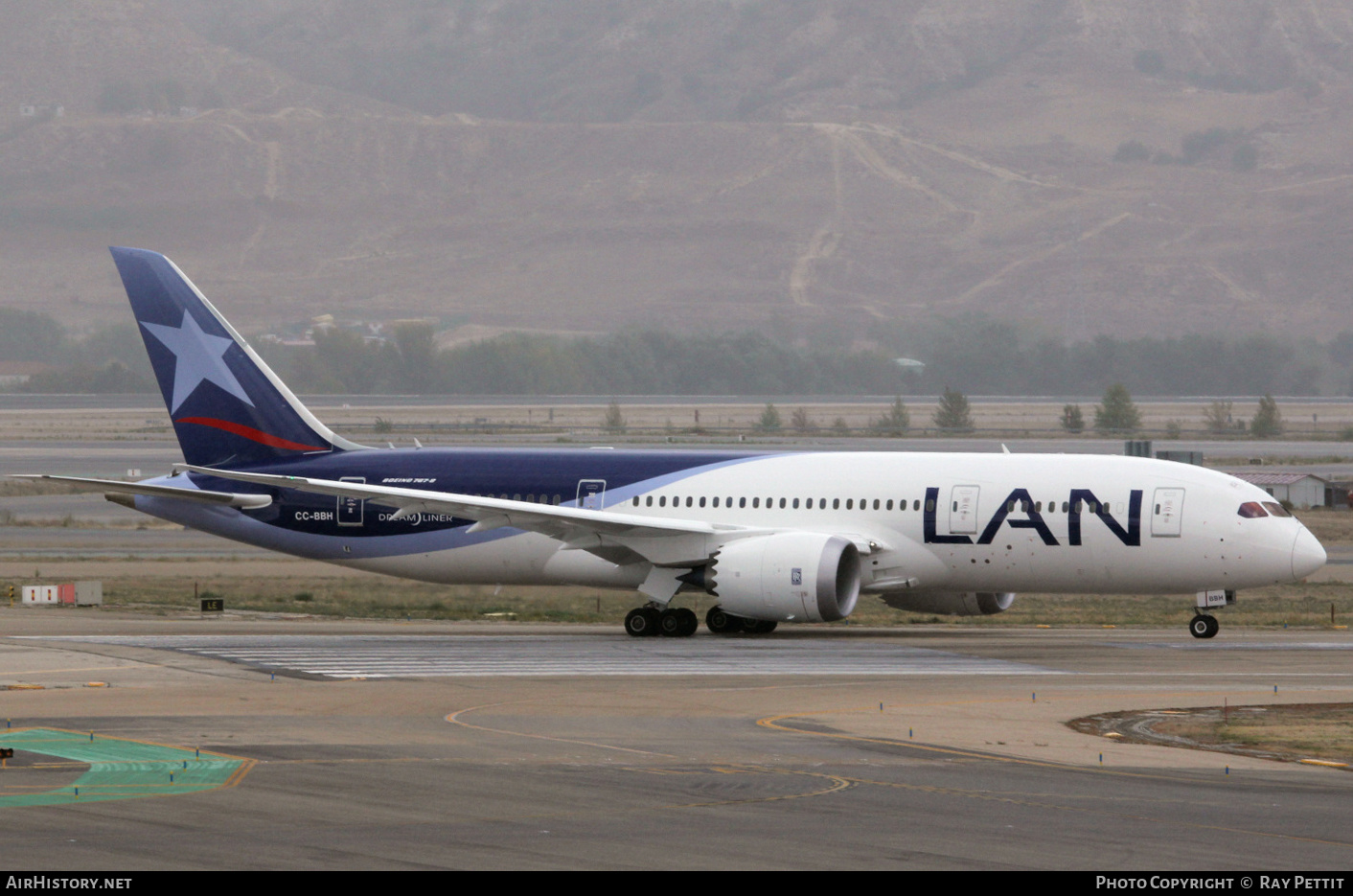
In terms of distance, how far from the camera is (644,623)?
4159cm

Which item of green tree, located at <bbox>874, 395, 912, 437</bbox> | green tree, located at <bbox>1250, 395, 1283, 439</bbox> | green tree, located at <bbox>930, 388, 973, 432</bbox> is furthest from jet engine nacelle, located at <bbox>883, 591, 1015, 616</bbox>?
green tree, located at <bbox>930, 388, 973, 432</bbox>

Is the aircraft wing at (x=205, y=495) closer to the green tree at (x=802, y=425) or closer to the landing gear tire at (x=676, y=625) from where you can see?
the landing gear tire at (x=676, y=625)

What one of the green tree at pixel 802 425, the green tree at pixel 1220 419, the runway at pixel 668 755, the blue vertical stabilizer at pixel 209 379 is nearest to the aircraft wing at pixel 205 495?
the blue vertical stabilizer at pixel 209 379

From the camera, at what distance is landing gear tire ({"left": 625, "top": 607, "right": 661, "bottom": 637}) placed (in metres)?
41.6

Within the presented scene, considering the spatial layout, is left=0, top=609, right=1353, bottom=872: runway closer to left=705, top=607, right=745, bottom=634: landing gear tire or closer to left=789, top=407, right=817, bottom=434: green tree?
left=705, top=607, right=745, bottom=634: landing gear tire

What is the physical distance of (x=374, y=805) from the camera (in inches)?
774

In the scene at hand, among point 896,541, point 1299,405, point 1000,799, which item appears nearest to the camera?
point 1000,799

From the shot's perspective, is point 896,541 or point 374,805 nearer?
point 374,805

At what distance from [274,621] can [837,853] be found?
1166 inches

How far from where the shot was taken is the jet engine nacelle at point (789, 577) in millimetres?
39344

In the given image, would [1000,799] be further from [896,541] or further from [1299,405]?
[1299,405]

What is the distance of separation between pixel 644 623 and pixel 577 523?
9.16 feet
